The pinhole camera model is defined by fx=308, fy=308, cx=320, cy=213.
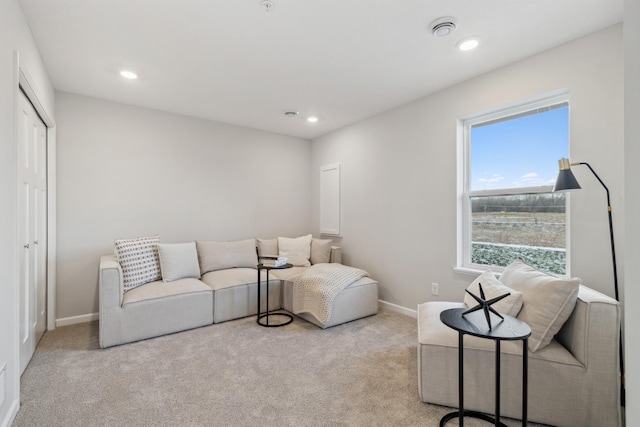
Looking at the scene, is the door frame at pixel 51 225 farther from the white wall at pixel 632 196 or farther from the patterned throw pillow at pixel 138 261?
the white wall at pixel 632 196

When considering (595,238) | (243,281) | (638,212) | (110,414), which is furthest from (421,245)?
(110,414)

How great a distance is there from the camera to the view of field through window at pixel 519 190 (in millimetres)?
2518

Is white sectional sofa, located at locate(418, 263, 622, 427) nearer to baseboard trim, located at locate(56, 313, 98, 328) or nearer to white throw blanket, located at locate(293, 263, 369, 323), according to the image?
white throw blanket, located at locate(293, 263, 369, 323)

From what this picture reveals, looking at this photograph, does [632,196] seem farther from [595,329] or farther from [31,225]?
[31,225]

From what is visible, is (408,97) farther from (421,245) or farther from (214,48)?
(214,48)

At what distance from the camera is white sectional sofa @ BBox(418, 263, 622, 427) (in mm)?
1635

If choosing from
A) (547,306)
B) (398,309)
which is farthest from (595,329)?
(398,309)

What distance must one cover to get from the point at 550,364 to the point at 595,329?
0.99ft

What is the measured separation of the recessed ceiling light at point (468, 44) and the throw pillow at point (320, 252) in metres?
2.76

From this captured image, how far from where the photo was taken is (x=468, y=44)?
2354 mm

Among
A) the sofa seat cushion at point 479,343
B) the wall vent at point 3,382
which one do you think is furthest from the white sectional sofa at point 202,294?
the sofa seat cushion at point 479,343

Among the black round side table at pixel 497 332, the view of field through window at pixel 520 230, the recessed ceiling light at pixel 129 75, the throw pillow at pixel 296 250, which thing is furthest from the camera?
the throw pillow at pixel 296 250

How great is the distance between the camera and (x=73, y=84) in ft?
10.2

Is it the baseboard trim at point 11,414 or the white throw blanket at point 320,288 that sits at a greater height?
the white throw blanket at point 320,288
